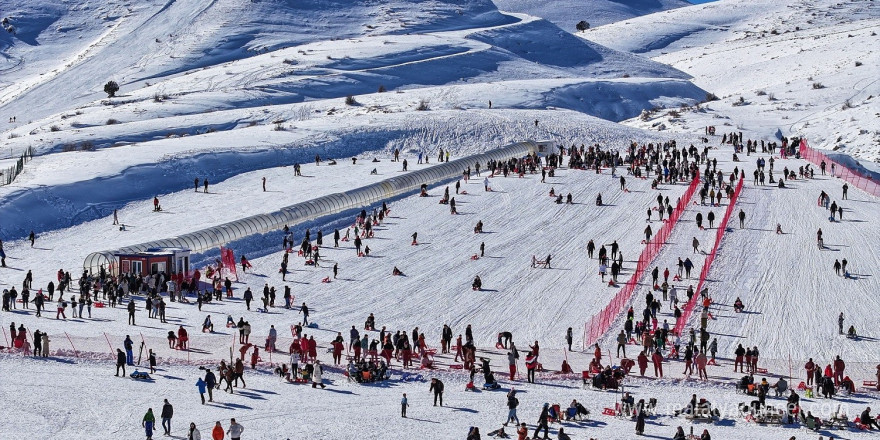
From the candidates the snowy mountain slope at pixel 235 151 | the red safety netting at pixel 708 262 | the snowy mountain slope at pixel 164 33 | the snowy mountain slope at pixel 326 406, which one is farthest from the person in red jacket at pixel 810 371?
the snowy mountain slope at pixel 164 33

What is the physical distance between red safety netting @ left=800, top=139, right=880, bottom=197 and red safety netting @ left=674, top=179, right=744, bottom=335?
639 centimetres

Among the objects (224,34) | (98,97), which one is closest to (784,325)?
(98,97)

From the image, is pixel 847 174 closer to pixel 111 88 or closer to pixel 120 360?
pixel 120 360

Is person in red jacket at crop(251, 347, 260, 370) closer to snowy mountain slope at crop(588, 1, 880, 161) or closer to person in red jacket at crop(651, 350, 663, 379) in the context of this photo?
person in red jacket at crop(651, 350, 663, 379)

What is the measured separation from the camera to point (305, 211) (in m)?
56.4

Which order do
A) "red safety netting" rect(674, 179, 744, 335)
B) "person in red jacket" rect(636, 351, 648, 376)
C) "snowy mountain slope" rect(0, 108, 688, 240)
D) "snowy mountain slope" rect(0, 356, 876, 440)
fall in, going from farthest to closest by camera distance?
"snowy mountain slope" rect(0, 108, 688, 240), "red safety netting" rect(674, 179, 744, 335), "person in red jacket" rect(636, 351, 648, 376), "snowy mountain slope" rect(0, 356, 876, 440)

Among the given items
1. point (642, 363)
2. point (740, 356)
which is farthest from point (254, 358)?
point (740, 356)

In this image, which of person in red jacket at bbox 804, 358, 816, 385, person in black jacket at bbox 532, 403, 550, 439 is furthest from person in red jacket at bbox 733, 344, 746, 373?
person in black jacket at bbox 532, 403, 550, 439

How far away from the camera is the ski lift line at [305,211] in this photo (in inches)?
1912

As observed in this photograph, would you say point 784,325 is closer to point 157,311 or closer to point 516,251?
point 516,251

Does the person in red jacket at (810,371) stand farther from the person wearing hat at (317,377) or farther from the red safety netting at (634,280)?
the person wearing hat at (317,377)

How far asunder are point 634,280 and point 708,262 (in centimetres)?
409

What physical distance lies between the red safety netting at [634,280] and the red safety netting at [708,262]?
2.03 meters

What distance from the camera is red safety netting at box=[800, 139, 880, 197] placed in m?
61.3
